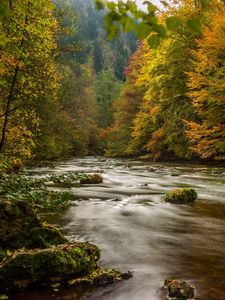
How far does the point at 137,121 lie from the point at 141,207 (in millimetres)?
22471

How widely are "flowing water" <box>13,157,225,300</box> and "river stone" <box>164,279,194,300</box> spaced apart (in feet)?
0.37

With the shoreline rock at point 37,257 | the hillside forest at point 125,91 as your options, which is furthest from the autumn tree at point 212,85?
the shoreline rock at point 37,257

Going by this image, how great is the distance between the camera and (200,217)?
8422 millimetres

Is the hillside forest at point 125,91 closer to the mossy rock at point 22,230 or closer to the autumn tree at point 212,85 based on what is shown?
the autumn tree at point 212,85

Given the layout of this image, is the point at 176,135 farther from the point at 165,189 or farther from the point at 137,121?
the point at 165,189

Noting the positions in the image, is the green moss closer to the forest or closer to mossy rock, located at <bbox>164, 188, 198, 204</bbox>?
the forest

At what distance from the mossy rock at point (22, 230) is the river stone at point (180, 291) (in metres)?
1.93

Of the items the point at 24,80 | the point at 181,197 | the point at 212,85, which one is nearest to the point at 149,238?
the point at 181,197

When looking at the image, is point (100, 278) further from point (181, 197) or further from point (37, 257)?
point (181, 197)

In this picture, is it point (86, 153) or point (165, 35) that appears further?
point (86, 153)

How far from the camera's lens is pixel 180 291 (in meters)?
4.19

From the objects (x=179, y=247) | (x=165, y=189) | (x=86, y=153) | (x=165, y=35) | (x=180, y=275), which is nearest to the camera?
(x=165, y=35)

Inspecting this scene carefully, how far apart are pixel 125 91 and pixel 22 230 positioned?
34.5 meters

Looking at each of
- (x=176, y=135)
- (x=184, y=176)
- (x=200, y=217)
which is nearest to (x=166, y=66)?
(x=176, y=135)
